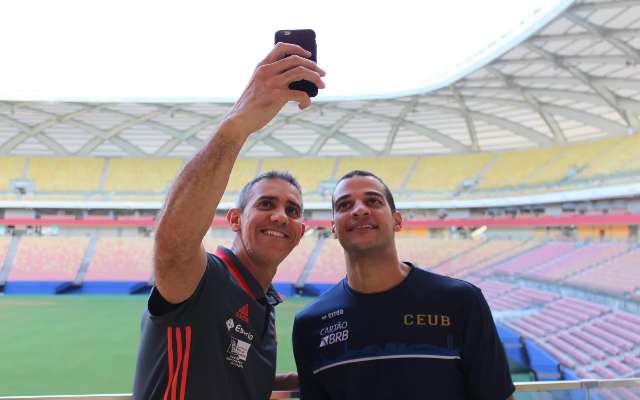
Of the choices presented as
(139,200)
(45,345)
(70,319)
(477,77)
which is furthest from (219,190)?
(139,200)

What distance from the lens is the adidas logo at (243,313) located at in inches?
69.7

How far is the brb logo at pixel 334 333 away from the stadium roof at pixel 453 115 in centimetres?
1694

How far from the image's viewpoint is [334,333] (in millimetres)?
2105

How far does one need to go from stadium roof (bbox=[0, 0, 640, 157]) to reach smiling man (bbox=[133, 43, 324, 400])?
17.0 m

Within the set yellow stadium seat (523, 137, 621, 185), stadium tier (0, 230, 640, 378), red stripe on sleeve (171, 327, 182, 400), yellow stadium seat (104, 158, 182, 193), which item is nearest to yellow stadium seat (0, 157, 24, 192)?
stadium tier (0, 230, 640, 378)

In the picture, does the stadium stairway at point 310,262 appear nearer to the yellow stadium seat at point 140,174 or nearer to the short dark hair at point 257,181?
the yellow stadium seat at point 140,174

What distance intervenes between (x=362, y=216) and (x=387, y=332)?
58cm

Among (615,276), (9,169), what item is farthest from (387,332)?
(9,169)

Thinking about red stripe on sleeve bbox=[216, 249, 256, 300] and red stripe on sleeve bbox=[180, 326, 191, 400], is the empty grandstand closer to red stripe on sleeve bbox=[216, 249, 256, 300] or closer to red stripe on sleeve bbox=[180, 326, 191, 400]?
red stripe on sleeve bbox=[216, 249, 256, 300]

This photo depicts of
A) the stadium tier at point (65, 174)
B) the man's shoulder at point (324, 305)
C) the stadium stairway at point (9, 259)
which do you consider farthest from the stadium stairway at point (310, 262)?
the man's shoulder at point (324, 305)

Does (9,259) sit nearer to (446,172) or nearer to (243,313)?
(446,172)

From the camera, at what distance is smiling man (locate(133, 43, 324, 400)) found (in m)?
1.39

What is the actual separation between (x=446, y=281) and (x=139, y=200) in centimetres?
3646

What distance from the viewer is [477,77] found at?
74.3ft
